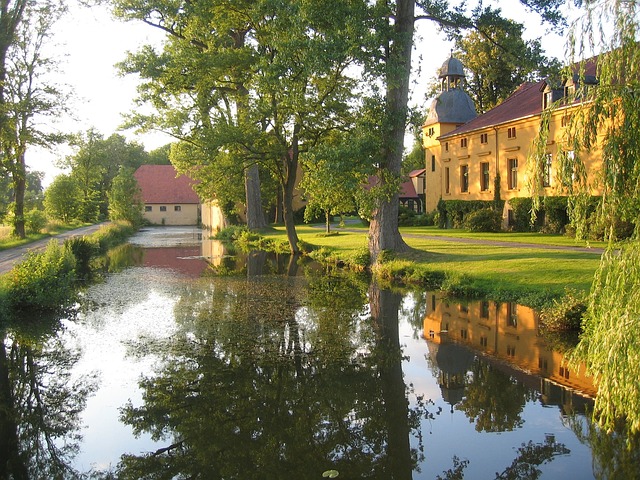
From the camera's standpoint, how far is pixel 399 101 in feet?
64.3

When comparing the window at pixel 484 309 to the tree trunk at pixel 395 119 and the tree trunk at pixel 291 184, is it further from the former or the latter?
the tree trunk at pixel 291 184

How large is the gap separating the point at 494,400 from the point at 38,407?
596 centimetres

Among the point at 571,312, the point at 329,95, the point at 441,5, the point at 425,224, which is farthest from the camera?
the point at 425,224

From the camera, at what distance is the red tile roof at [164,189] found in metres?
67.5

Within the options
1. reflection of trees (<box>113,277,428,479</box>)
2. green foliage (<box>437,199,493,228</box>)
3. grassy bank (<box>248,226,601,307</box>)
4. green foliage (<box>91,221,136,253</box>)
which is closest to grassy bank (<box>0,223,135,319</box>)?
reflection of trees (<box>113,277,428,479</box>)

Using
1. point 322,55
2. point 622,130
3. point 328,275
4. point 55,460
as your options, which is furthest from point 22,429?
point 328,275

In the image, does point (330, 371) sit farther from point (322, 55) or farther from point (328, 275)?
point (328, 275)

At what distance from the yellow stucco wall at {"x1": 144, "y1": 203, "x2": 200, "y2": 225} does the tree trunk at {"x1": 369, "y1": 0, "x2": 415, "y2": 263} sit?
50597 mm

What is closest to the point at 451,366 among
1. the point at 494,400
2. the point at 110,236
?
the point at 494,400

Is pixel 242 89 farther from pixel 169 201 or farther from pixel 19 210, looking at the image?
pixel 169 201

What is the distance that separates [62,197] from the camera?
46.5m

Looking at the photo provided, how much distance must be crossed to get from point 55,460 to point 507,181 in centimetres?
3033

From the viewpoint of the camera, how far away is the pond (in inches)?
237

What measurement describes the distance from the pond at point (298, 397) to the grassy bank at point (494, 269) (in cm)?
93
